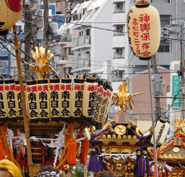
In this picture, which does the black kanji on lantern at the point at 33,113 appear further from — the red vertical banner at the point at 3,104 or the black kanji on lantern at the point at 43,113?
the red vertical banner at the point at 3,104

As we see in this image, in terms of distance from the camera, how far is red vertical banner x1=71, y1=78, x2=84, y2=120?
12766 mm

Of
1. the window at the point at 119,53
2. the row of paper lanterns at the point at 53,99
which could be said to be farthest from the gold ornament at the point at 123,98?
the window at the point at 119,53

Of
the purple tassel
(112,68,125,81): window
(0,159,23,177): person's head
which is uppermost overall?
(0,159,23,177): person's head

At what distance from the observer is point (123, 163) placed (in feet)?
68.8

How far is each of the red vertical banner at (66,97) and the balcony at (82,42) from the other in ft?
190

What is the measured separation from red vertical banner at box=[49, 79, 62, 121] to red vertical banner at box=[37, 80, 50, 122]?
0.23 feet

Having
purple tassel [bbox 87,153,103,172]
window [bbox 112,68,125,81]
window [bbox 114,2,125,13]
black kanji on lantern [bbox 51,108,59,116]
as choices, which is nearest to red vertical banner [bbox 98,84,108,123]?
black kanji on lantern [bbox 51,108,59,116]

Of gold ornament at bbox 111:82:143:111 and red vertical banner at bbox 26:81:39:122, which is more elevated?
red vertical banner at bbox 26:81:39:122

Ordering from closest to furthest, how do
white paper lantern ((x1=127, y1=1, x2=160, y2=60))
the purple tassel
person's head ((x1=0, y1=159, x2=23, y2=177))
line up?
1. person's head ((x1=0, y1=159, x2=23, y2=177))
2. white paper lantern ((x1=127, y1=1, x2=160, y2=60))
3. the purple tassel

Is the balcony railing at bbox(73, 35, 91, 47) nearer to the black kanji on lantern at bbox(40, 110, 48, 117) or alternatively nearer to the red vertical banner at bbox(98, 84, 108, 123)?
the red vertical banner at bbox(98, 84, 108, 123)

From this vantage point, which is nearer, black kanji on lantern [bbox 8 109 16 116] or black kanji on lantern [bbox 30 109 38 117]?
black kanji on lantern [bbox 30 109 38 117]

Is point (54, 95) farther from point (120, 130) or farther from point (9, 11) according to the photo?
point (120, 130)

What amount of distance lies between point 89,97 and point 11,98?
1.32 m

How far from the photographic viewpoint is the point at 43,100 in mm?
12719
